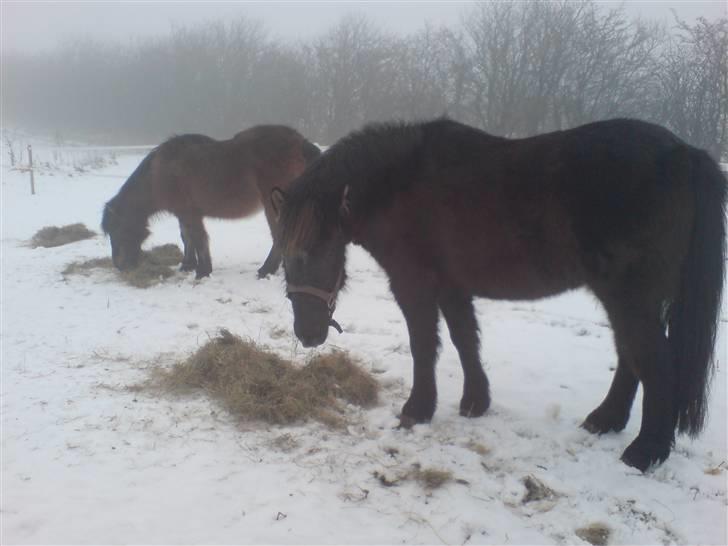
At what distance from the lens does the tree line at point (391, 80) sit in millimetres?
12703

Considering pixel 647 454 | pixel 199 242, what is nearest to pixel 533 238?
pixel 647 454

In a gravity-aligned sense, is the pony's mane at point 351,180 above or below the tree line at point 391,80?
→ below

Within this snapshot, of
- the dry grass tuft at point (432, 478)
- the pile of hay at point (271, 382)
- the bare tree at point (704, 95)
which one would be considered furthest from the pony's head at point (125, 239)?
the bare tree at point (704, 95)

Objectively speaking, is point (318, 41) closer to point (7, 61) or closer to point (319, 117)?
point (319, 117)

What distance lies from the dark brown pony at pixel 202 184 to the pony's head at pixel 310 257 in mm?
4322

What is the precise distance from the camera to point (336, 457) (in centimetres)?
316

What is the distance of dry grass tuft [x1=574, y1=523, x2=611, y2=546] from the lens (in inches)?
98.1

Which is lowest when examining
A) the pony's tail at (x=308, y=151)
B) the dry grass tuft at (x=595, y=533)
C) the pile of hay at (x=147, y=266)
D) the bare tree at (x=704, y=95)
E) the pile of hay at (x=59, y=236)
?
the dry grass tuft at (x=595, y=533)

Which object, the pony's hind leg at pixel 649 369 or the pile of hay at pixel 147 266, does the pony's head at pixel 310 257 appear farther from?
the pile of hay at pixel 147 266

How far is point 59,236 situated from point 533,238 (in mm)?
10525

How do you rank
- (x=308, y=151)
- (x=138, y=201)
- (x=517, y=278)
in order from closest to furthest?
(x=517, y=278) → (x=308, y=151) → (x=138, y=201)

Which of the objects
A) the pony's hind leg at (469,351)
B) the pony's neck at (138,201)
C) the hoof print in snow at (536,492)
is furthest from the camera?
the pony's neck at (138,201)

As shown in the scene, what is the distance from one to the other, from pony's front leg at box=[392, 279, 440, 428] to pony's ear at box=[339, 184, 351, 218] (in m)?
0.58

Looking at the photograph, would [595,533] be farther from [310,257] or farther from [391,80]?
[391,80]
